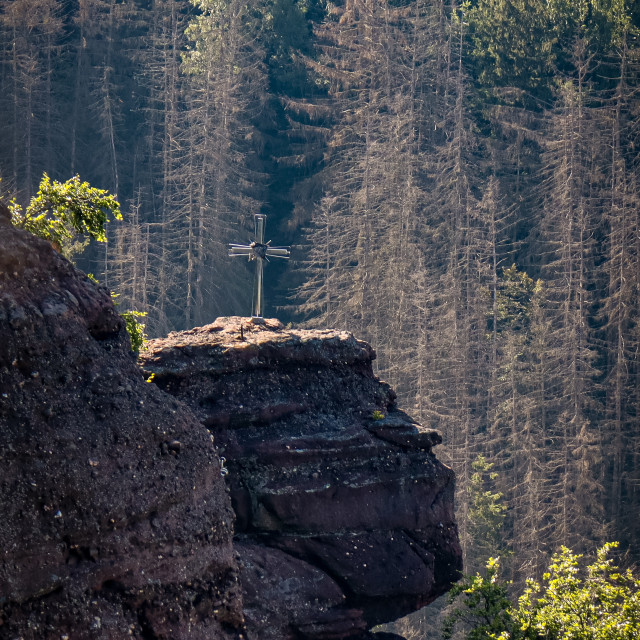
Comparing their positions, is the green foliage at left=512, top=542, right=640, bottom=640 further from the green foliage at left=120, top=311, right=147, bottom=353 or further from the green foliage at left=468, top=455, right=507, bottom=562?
the green foliage at left=468, top=455, right=507, bottom=562

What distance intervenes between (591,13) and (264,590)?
50222 millimetres

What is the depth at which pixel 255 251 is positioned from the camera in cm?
1812

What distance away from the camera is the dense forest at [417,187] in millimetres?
46719

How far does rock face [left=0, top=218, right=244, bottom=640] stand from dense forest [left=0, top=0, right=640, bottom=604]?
31827mm

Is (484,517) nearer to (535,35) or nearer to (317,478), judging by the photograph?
(535,35)

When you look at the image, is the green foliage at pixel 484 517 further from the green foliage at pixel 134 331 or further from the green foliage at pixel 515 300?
the green foliage at pixel 134 331

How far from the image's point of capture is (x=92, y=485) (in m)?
11.1

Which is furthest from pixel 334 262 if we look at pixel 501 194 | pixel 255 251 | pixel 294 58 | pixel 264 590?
pixel 264 590

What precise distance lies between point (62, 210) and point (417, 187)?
41445 millimetres

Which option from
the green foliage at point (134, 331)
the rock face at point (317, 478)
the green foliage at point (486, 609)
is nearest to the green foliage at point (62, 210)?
the green foliage at point (134, 331)

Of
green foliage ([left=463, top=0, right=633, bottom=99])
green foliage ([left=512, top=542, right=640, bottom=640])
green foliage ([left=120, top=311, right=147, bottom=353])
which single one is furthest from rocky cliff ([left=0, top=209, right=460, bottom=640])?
green foliage ([left=463, top=0, right=633, bottom=99])

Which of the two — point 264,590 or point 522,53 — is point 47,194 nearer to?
point 264,590

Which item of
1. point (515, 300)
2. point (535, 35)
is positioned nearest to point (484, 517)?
point (515, 300)

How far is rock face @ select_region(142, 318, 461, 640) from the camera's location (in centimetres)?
1494
